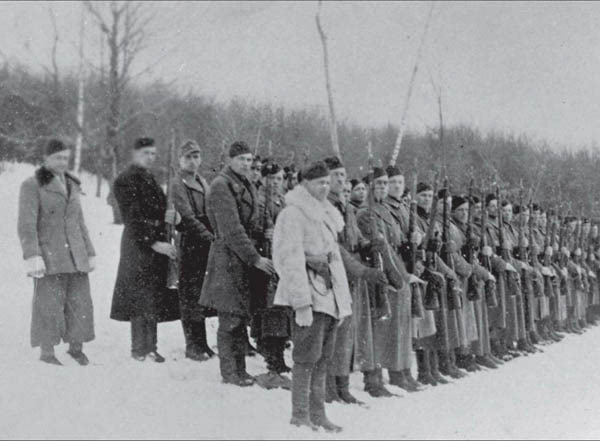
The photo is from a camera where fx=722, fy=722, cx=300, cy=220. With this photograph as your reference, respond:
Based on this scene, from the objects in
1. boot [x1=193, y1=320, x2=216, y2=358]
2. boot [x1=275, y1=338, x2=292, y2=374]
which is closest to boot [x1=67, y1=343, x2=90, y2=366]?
boot [x1=193, y1=320, x2=216, y2=358]

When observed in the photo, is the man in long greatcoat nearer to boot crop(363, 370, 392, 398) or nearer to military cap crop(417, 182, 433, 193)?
boot crop(363, 370, 392, 398)

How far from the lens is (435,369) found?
7.89m

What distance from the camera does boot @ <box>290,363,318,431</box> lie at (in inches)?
198

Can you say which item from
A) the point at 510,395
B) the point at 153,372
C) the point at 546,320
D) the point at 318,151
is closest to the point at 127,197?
the point at 153,372

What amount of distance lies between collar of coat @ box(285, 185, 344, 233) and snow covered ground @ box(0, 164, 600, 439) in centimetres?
146

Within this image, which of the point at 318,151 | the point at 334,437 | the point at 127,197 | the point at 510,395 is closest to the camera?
the point at 334,437

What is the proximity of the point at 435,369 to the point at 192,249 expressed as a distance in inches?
118

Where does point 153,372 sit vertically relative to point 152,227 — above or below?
below

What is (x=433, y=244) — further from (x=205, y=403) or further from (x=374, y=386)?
(x=205, y=403)

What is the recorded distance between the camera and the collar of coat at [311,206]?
521 cm

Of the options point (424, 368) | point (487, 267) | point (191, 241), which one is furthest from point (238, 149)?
point (487, 267)

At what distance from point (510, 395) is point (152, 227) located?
12.8 ft

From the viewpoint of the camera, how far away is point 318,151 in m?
22.8

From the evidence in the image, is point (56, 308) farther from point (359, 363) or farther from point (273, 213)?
point (359, 363)
